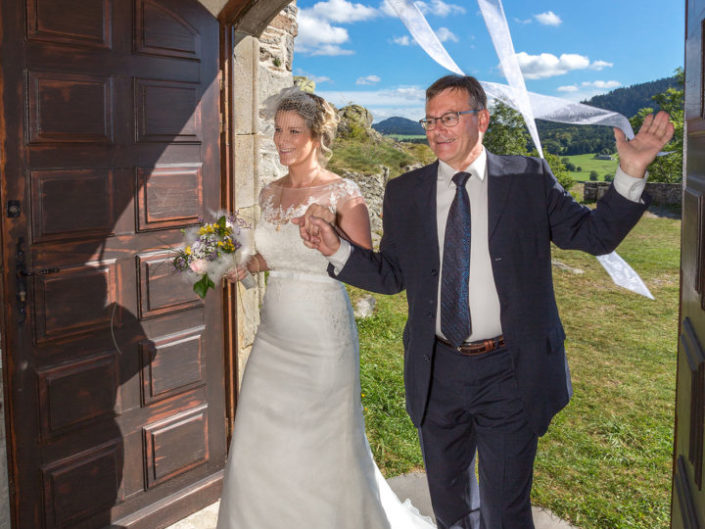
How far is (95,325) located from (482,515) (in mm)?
1960

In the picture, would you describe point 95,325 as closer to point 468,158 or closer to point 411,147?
point 468,158

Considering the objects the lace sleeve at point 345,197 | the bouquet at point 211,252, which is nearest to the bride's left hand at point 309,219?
the lace sleeve at point 345,197

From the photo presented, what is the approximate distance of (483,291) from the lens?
217 centimetres

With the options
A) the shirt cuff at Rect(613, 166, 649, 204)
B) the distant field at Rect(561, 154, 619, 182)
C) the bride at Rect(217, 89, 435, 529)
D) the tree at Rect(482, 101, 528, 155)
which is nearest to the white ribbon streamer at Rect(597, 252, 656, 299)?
the shirt cuff at Rect(613, 166, 649, 204)

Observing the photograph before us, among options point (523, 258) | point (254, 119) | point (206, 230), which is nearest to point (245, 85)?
point (254, 119)

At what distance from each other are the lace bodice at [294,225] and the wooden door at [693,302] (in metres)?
1.47

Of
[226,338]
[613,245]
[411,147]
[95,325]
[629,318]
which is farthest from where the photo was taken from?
[411,147]

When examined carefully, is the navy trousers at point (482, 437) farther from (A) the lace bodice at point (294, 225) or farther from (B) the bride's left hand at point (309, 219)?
(A) the lace bodice at point (294, 225)

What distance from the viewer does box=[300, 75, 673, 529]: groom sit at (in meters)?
2.11

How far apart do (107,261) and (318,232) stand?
1.23m

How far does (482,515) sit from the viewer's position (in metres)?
Answer: 2.32

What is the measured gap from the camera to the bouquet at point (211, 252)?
9.21 ft

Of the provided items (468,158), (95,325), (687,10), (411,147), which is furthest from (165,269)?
(411,147)

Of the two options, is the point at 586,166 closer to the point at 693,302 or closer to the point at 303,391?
the point at 303,391
